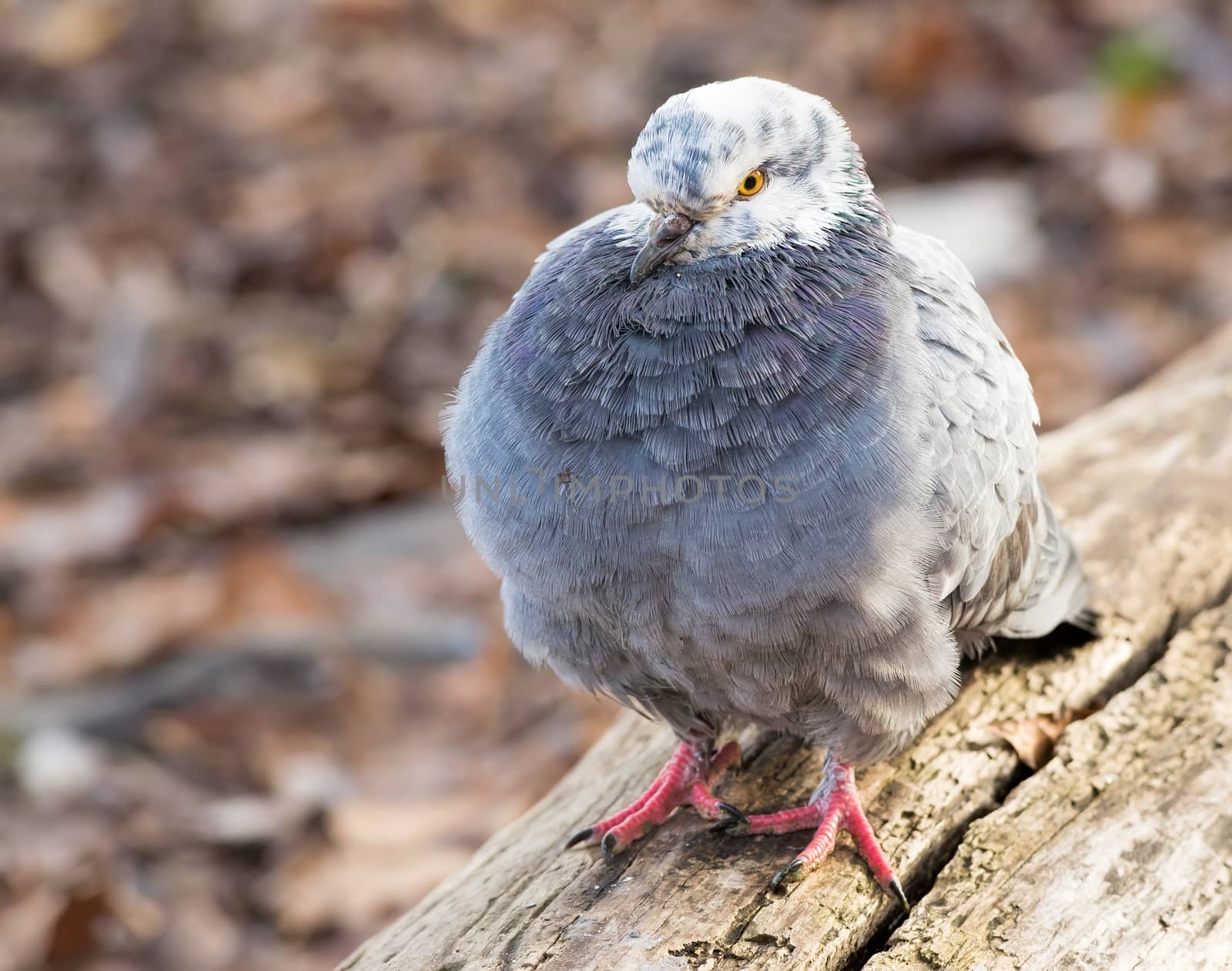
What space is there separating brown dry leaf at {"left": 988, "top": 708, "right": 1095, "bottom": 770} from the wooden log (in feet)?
0.08

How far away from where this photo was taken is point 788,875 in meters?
3.16

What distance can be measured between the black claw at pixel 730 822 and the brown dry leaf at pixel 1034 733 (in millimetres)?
735

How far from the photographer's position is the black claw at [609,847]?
333 centimetres

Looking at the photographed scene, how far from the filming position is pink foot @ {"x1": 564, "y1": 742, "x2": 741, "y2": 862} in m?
3.38

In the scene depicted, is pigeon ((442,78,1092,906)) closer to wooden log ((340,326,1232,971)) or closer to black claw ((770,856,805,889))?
black claw ((770,856,805,889))

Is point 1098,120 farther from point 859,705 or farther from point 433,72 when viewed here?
point 859,705

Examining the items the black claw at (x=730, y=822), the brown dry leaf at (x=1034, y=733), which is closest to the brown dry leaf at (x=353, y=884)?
the black claw at (x=730, y=822)

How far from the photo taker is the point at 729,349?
9.86ft

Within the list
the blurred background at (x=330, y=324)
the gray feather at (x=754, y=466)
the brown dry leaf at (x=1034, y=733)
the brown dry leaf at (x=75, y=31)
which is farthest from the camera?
the brown dry leaf at (x=75, y=31)

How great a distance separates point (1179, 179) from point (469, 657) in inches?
222

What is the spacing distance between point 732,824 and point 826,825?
0.26m

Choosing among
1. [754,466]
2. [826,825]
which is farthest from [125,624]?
[754,466]

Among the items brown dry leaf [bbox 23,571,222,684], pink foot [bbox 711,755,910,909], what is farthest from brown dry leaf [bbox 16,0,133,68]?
pink foot [bbox 711,755,910,909]

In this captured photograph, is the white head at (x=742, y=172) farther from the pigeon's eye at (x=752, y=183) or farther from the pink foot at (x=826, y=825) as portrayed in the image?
the pink foot at (x=826, y=825)
